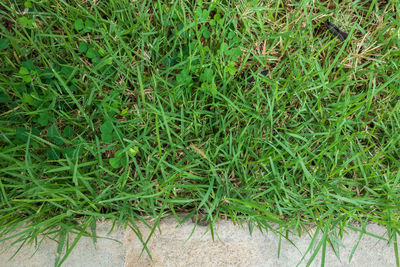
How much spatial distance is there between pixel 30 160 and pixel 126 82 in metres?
0.67

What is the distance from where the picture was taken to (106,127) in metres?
1.70

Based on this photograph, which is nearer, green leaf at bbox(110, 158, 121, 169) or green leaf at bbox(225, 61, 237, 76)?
green leaf at bbox(110, 158, 121, 169)

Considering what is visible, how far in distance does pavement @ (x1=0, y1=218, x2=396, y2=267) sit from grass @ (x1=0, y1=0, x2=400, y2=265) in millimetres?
65

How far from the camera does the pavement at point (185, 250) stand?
169cm

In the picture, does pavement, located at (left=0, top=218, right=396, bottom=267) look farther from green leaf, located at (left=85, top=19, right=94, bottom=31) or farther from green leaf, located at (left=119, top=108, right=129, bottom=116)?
green leaf, located at (left=85, top=19, right=94, bottom=31)

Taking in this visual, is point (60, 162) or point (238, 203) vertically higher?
point (60, 162)

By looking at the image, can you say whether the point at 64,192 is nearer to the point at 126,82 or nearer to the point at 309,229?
the point at 126,82

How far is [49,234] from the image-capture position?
1.72 m

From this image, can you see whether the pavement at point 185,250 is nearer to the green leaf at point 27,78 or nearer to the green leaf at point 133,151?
the green leaf at point 133,151

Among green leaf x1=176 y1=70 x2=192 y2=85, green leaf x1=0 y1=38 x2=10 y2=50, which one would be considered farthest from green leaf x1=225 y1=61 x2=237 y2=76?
green leaf x1=0 y1=38 x2=10 y2=50

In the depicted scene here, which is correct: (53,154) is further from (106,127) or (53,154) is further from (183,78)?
(183,78)

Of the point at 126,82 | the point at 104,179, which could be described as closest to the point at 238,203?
the point at 104,179

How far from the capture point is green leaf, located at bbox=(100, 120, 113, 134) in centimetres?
169

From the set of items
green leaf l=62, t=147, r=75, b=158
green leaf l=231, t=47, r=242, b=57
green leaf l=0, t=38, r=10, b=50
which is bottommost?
green leaf l=62, t=147, r=75, b=158
